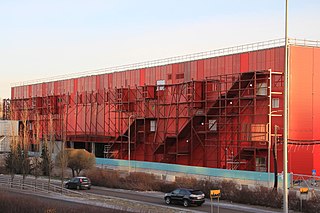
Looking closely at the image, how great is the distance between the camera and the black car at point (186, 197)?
108 ft

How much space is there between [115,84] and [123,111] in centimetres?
619

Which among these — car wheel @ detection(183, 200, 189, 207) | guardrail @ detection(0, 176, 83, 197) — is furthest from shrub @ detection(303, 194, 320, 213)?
guardrail @ detection(0, 176, 83, 197)

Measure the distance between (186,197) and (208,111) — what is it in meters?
25.9

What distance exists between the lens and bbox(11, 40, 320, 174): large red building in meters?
51.7

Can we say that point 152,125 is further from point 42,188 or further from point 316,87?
point 42,188

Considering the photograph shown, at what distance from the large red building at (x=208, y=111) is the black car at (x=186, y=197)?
11996mm

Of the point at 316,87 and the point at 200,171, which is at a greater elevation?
the point at 316,87

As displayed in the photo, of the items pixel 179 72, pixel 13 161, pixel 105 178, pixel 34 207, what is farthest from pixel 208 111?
pixel 34 207

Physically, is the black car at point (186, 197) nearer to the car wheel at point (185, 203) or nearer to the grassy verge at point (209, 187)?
the car wheel at point (185, 203)

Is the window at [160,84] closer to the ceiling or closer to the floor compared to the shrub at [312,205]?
closer to the ceiling

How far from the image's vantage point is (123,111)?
71.5 meters

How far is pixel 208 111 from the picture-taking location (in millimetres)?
58406

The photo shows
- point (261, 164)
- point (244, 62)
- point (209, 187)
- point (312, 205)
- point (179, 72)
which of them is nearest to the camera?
point (312, 205)

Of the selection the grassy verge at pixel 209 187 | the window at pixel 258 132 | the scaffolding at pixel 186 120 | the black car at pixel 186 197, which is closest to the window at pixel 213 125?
the scaffolding at pixel 186 120
